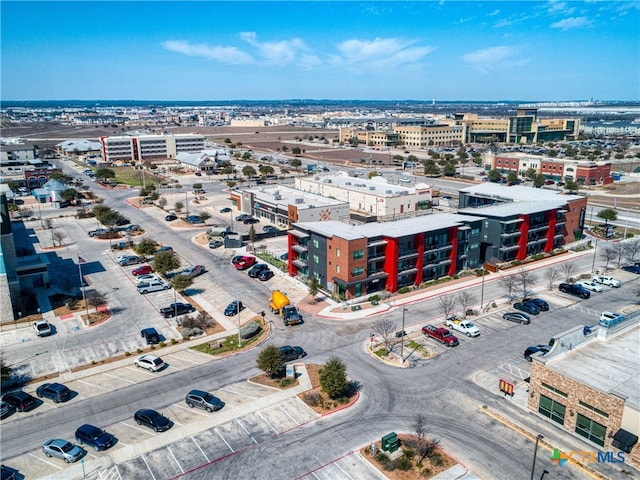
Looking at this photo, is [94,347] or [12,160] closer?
[94,347]

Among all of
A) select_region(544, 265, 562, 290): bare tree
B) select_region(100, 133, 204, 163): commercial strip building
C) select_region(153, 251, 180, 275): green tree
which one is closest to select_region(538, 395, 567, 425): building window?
select_region(544, 265, 562, 290): bare tree

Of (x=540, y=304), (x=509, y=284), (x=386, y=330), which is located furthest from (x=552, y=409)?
(x=509, y=284)

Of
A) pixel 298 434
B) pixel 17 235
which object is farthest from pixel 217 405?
pixel 17 235

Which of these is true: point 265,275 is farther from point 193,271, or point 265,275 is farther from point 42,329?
point 42,329

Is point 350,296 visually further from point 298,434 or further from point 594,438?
point 594,438

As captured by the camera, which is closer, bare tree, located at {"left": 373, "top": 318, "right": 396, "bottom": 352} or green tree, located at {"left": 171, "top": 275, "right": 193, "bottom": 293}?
bare tree, located at {"left": 373, "top": 318, "right": 396, "bottom": 352}

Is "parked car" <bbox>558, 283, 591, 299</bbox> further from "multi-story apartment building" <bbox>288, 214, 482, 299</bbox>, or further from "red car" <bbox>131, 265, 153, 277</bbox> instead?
"red car" <bbox>131, 265, 153, 277</bbox>
